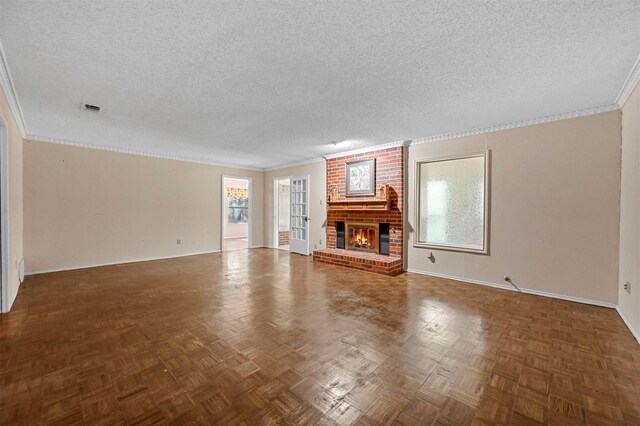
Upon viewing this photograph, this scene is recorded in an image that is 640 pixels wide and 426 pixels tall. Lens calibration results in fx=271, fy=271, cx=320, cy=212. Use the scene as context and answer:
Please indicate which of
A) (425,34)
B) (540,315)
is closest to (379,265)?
(540,315)

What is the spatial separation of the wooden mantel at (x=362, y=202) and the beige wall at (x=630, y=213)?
2.99 m

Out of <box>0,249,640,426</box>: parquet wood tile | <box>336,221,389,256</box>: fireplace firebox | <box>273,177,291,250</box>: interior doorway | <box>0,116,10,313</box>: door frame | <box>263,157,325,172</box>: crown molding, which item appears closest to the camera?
<box>0,249,640,426</box>: parquet wood tile

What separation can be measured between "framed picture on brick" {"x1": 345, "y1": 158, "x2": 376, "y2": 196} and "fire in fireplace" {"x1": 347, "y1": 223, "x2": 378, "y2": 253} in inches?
27.1

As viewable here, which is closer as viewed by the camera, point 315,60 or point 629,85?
point 315,60

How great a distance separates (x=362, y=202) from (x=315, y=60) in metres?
3.56

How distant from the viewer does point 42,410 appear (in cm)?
153

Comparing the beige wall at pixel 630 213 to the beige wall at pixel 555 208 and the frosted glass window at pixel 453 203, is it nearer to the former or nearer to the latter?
the beige wall at pixel 555 208

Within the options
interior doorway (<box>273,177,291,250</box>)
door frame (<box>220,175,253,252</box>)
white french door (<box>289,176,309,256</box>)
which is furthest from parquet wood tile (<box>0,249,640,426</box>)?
interior doorway (<box>273,177,291,250</box>)

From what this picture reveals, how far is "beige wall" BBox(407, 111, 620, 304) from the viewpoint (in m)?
3.29

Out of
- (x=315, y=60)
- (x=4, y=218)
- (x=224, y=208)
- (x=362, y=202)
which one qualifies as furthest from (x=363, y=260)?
(x=4, y=218)

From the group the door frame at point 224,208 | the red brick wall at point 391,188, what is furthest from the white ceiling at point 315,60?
the door frame at point 224,208

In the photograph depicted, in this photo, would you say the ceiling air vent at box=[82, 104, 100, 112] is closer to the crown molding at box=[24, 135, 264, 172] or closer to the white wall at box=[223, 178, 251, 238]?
the crown molding at box=[24, 135, 264, 172]

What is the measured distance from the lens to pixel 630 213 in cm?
285

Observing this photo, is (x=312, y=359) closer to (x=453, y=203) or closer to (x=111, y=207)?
(x=453, y=203)
